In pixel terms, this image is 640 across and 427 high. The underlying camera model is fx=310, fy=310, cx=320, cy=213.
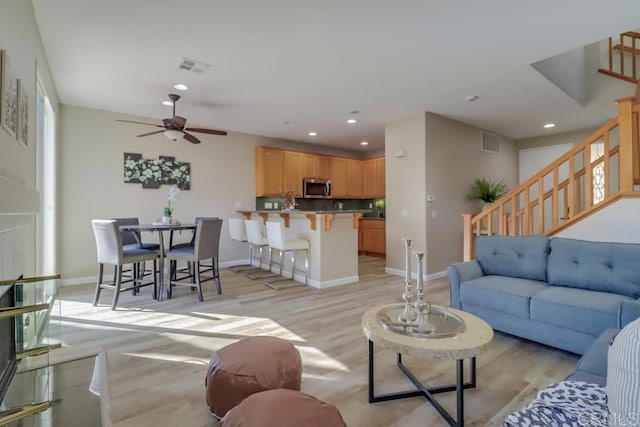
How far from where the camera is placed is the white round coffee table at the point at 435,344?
1476mm

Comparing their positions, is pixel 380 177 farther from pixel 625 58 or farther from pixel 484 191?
pixel 625 58

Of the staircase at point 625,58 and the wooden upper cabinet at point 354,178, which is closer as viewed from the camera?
the staircase at point 625,58

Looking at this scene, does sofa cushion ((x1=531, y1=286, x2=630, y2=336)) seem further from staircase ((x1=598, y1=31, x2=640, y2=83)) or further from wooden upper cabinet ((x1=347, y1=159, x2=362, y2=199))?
wooden upper cabinet ((x1=347, y1=159, x2=362, y2=199))

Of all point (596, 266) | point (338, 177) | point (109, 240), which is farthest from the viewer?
point (338, 177)

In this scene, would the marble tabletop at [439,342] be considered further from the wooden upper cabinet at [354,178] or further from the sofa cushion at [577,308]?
the wooden upper cabinet at [354,178]

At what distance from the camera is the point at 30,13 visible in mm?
2369

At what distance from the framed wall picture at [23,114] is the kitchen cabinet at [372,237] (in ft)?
20.0

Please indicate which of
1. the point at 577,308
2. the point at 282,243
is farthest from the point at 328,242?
the point at 577,308

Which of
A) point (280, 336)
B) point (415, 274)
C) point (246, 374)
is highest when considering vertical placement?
point (246, 374)

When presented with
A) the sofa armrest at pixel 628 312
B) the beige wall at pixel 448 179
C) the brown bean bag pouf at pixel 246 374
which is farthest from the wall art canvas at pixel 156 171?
the sofa armrest at pixel 628 312

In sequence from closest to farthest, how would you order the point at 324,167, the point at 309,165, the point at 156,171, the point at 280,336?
the point at 280,336 < the point at 156,171 < the point at 309,165 < the point at 324,167

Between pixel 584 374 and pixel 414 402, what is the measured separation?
876 millimetres

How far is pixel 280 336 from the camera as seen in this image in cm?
280

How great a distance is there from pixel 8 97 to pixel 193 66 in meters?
1.76
